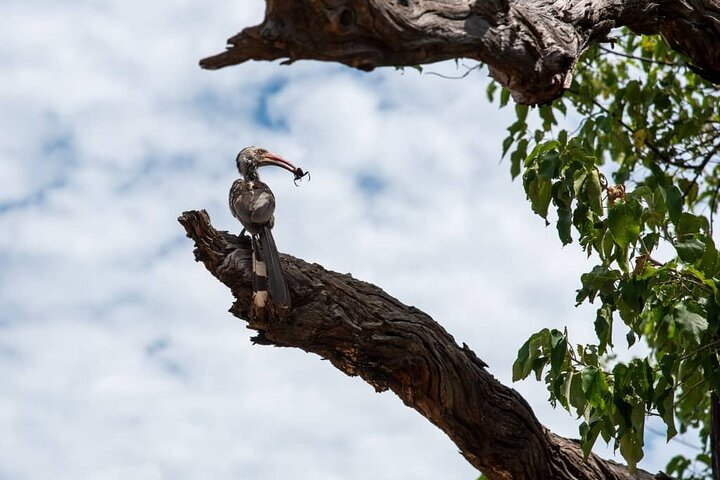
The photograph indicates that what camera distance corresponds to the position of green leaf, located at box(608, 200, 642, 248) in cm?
387

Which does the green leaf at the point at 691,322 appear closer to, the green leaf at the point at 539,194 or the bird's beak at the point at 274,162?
the green leaf at the point at 539,194

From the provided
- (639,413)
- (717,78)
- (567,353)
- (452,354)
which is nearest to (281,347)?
(452,354)

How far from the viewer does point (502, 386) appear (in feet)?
15.4

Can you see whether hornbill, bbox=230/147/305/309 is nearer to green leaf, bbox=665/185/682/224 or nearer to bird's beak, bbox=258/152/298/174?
bird's beak, bbox=258/152/298/174

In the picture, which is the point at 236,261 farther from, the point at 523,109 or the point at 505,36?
the point at 523,109

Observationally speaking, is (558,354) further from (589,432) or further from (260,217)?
(260,217)

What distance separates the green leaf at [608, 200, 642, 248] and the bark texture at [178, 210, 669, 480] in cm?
101

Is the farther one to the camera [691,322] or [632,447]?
[632,447]

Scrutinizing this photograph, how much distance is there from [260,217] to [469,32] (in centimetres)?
192

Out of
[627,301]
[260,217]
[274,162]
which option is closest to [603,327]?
[627,301]

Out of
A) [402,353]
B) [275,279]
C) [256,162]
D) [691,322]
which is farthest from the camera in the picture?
[256,162]

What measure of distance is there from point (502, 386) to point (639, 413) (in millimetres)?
789

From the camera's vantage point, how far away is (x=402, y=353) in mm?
4488

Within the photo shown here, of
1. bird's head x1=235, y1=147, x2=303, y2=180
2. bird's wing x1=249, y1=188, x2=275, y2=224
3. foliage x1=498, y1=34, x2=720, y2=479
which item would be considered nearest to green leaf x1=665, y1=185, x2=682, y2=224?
foliage x1=498, y1=34, x2=720, y2=479
